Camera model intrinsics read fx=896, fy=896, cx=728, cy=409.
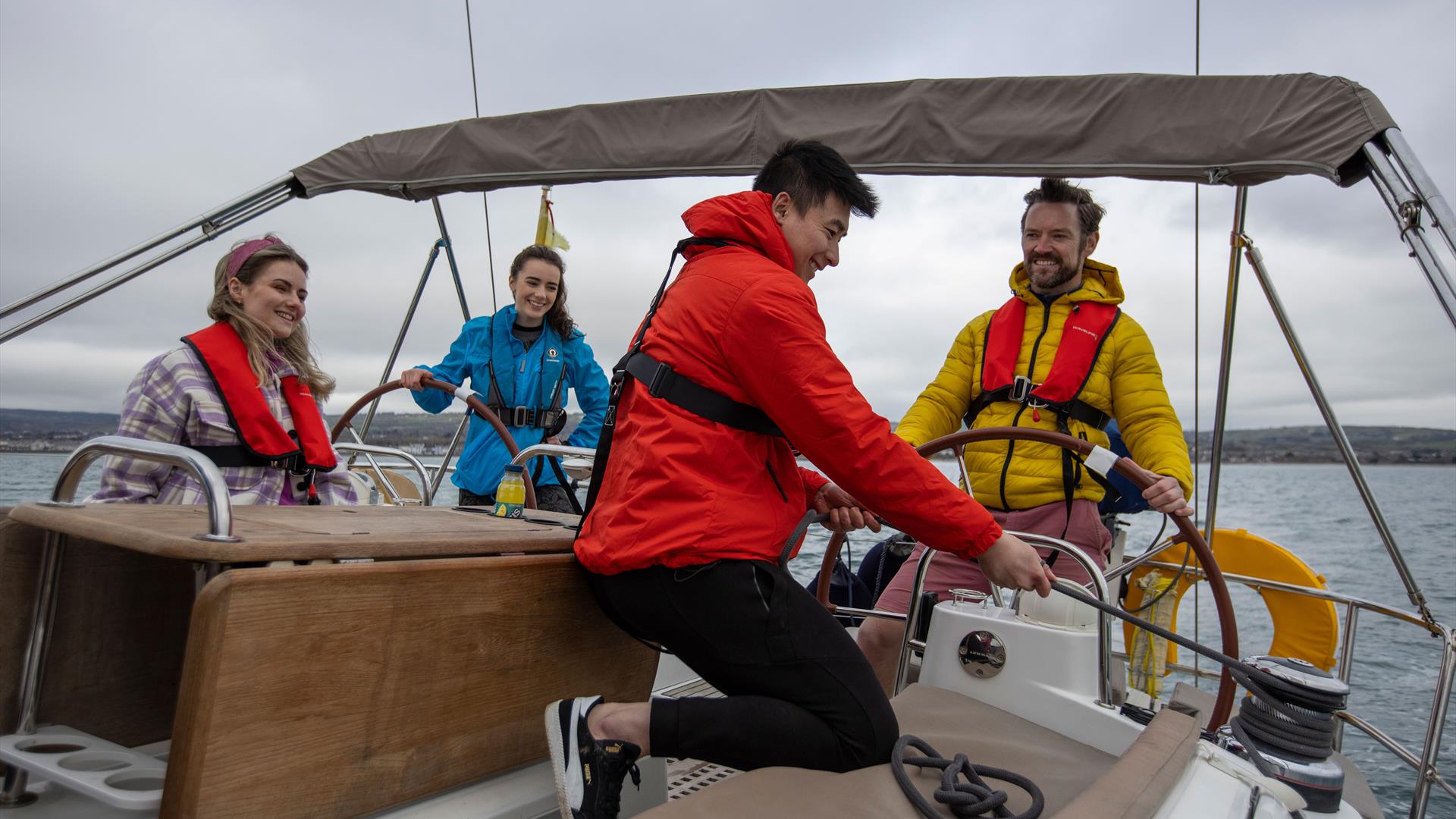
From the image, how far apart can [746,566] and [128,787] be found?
1.09m

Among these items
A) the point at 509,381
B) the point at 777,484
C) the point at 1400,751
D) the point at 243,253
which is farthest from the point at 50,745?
the point at 1400,751

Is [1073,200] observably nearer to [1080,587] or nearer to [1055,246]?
[1055,246]

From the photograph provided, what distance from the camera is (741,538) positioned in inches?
62.3

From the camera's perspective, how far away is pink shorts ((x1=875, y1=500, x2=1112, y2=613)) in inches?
99.0

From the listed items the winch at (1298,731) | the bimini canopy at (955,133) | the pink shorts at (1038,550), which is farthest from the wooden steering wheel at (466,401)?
the winch at (1298,731)

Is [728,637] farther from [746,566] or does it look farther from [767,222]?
[767,222]

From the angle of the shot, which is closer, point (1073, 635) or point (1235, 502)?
point (1073, 635)

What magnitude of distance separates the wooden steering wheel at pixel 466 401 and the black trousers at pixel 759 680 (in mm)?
1621

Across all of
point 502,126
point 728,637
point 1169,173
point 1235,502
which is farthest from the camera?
point 1235,502

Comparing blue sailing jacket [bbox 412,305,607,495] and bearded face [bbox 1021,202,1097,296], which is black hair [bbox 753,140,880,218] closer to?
bearded face [bbox 1021,202,1097,296]

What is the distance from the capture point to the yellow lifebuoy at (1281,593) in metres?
3.07

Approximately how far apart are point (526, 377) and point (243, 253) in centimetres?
133

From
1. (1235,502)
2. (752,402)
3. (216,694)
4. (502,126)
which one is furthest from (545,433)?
(1235,502)

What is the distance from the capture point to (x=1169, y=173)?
2.45m
